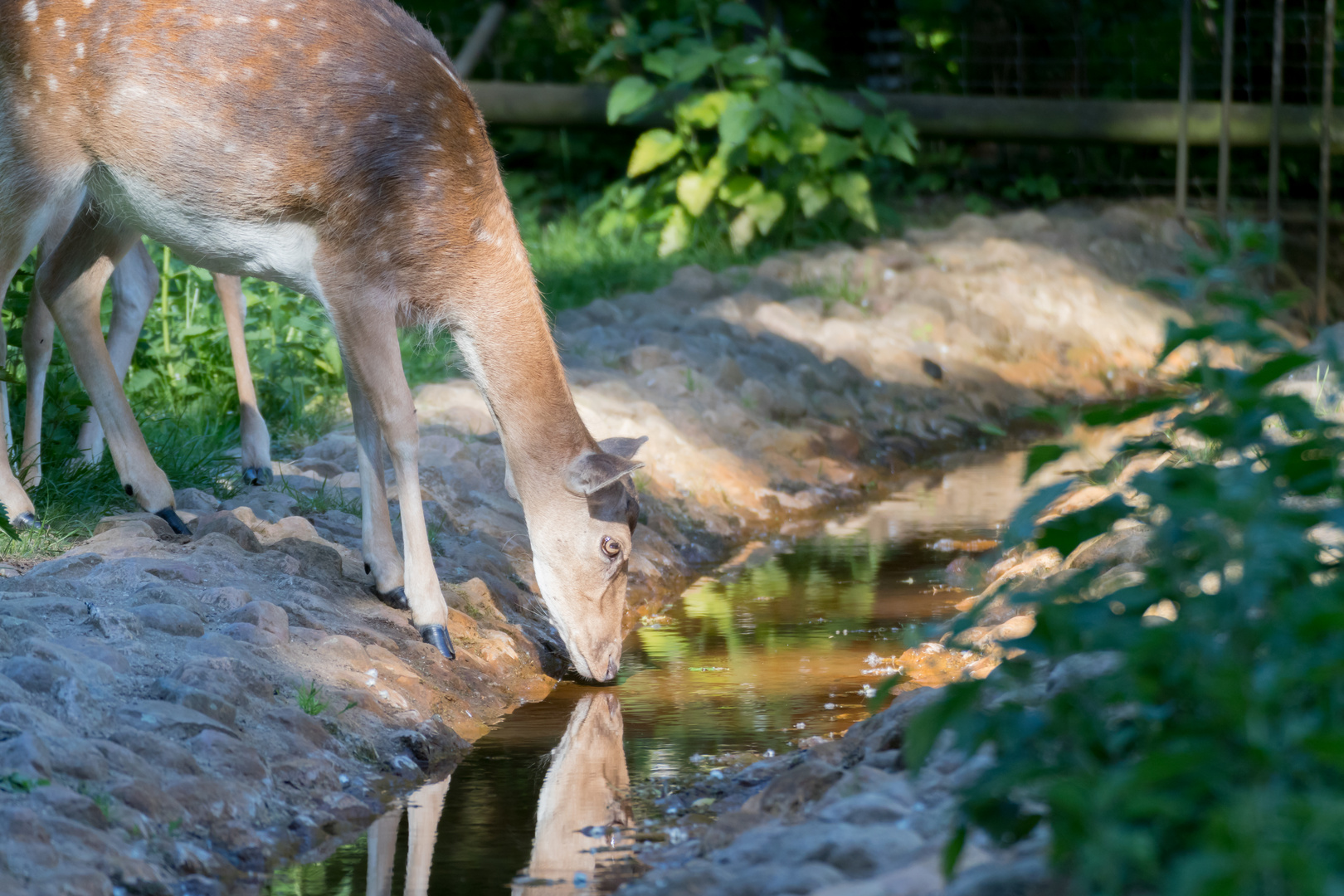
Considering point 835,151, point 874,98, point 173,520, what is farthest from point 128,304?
point 874,98

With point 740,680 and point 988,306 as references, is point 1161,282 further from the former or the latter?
point 988,306

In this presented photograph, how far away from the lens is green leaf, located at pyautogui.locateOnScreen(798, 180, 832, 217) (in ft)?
34.3

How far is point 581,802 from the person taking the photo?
3.93m

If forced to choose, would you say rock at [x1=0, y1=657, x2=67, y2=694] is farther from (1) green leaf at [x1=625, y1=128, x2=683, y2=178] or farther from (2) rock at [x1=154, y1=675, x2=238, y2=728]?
(1) green leaf at [x1=625, y1=128, x2=683, y2=178]

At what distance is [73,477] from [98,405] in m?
0.34

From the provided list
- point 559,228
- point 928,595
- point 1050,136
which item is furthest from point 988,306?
point 928,595

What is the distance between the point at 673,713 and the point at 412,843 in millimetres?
1166

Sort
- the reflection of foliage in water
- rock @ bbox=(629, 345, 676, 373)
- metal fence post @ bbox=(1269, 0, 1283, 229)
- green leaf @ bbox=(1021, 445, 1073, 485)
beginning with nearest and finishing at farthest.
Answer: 1. green leaf @ bbox=(1021, 445, 1073, 485)
2. the reflection of foliage in water
3. rock @ bbox=(629, 345, 676, 373)
4. metal fence post @ bbox=(1269, 0, 1283, 229)

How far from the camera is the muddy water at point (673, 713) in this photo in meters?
3.53

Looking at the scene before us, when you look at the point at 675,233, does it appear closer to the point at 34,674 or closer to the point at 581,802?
the point at 581,802

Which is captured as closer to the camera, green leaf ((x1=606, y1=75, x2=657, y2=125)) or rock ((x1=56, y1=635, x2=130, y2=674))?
rock ((x1=56, y1=635, x2=130, y2=674))

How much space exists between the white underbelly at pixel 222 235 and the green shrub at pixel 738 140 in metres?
5.59

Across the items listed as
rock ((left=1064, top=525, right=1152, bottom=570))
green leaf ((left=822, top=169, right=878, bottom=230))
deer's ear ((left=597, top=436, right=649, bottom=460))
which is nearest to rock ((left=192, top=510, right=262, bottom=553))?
deer's ear ((left=597, top=436, right=649, bottom=460))

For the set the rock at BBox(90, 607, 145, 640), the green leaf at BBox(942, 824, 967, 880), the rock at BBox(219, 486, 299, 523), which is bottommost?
the rock at BBox(219, 486, 299, 523)
